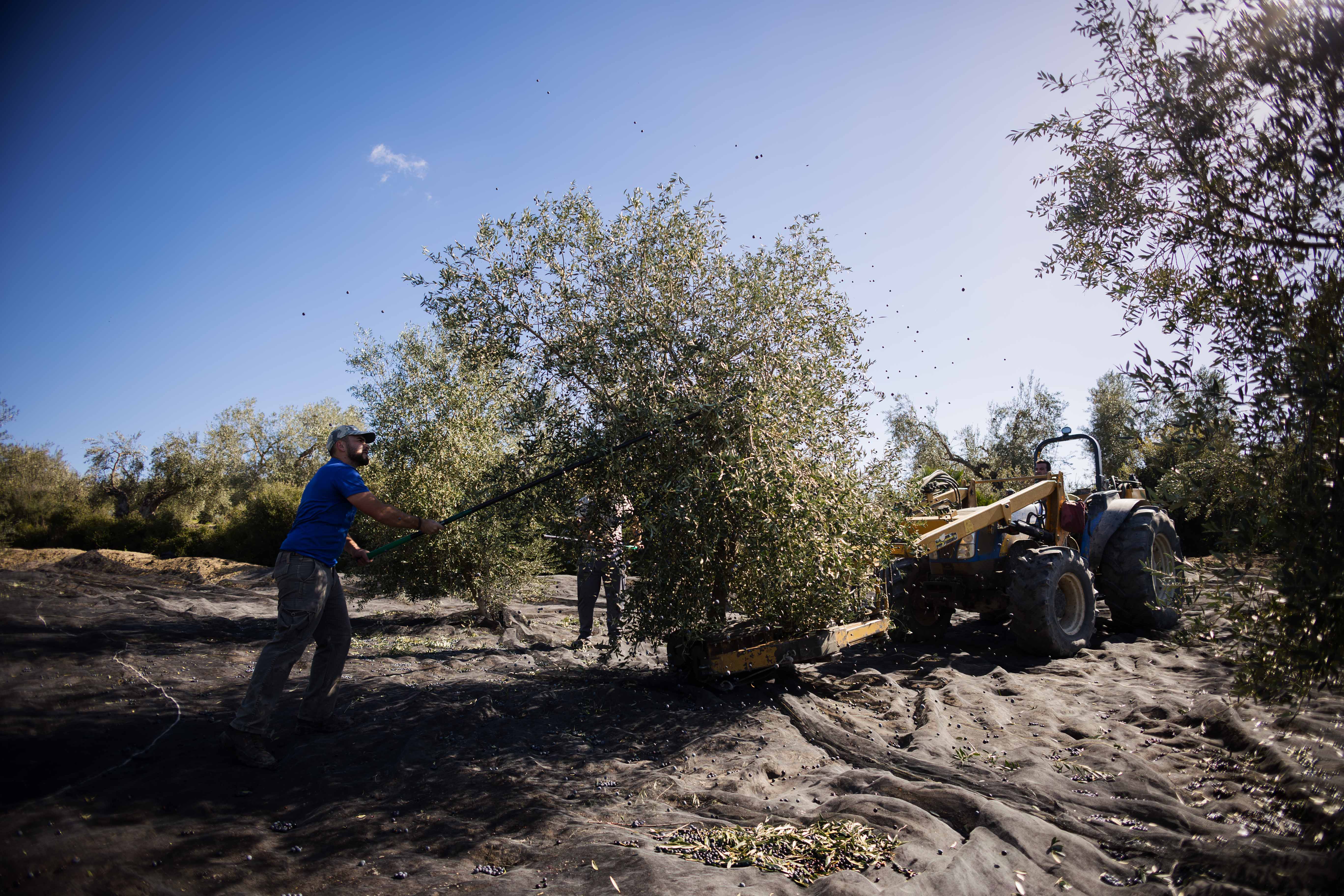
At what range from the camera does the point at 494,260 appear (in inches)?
283

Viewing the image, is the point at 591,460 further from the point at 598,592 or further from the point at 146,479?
the point at 146,479

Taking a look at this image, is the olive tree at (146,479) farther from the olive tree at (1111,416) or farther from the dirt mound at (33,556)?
the olive tree at (1111,416)

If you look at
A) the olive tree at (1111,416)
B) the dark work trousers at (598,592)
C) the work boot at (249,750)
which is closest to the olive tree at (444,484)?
the dark work trousers at (598,592)

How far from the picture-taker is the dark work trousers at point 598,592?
716 centimetres

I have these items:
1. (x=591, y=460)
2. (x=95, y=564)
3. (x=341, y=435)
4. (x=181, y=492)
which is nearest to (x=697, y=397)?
(x=591, y=460)

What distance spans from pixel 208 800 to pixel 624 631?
149 inches

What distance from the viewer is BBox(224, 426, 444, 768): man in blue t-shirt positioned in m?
4.71

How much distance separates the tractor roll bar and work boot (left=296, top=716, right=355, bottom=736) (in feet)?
29.2

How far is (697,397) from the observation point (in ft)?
20.7

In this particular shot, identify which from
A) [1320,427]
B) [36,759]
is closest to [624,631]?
[36,759]

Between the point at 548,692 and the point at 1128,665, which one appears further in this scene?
the point at 1128,665

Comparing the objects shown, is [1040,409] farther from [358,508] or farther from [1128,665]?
[358,508]

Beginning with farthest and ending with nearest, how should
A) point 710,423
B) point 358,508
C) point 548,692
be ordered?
point 548,692 → point 710,423 → point 358,508

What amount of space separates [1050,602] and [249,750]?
8.02 meters
